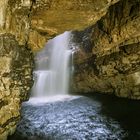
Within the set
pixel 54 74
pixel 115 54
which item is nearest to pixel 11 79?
pixel 115 54

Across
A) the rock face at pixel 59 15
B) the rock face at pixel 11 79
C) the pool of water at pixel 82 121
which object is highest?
the rock face at pixel 59 15

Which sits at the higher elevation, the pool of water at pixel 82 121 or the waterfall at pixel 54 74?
the waterfall at pixel 54 74

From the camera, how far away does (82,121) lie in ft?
41.6

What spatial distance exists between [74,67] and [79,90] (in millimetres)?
A: 2441

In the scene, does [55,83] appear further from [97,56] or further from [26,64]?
[26,64]

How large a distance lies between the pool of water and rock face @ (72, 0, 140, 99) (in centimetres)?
190

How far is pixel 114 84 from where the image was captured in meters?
19.5

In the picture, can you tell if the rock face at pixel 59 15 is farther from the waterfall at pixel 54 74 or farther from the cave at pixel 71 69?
the waterfall at pixel 54 74

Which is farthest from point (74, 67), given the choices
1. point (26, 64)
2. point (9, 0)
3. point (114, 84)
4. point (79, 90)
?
point (9, 0)

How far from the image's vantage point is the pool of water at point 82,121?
34.2 ft

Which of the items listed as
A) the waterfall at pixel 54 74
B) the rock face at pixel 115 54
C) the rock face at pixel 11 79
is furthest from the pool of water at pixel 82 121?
the waterfall at pixel 54 74

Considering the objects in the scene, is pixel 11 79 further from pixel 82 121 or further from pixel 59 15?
pixel 82 121

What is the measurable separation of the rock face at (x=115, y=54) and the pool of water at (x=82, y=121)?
6.25ft

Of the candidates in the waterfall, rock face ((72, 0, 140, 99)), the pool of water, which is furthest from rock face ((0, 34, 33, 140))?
the waterfall
